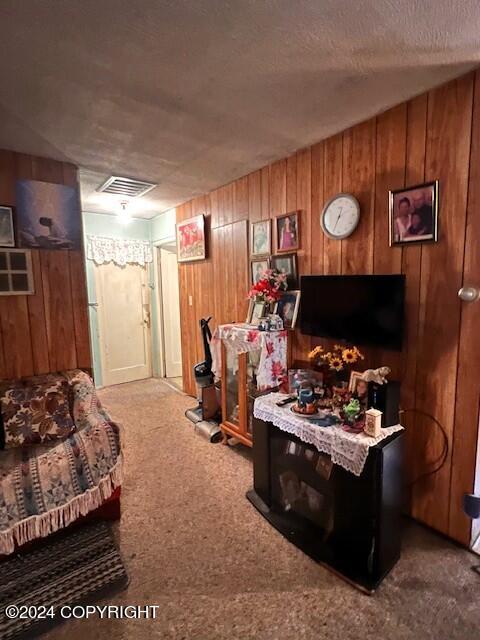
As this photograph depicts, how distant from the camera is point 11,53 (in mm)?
1366

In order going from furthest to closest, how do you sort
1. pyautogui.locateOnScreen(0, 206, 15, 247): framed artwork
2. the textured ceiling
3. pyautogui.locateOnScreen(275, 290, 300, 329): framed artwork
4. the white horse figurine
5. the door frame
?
the door frame
pyautogui.locateOnScreen(275, 290, 300, 329): framed artwork
pyautogui.locateOnScreen(0, 206, 15, 247): framed artwork
the white horse figurine
the textured ceiling

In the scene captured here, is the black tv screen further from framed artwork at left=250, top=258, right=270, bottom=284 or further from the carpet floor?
the carpet floor

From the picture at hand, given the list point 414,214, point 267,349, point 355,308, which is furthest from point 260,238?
point 414,214

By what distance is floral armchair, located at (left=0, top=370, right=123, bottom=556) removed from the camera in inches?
63.7

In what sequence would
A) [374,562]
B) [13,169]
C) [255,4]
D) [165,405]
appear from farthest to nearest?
[165,405] → [13,169] → [374,562] → [255,4]

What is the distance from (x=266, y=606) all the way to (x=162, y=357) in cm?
386

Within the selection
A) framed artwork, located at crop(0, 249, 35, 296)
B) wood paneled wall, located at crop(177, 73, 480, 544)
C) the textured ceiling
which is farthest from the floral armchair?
the textured ceiling

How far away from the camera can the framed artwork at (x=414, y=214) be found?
172 centimetres

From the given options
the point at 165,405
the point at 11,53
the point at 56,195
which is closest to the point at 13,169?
the point at 56,195

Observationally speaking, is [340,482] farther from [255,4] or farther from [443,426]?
[255,4]

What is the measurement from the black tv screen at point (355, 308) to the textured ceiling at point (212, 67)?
0.99 metres

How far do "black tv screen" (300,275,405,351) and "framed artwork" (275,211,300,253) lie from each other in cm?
38

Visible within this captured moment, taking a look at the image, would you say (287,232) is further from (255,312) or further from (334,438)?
(334,438)

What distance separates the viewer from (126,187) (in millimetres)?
3260
